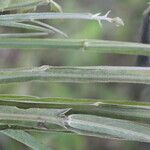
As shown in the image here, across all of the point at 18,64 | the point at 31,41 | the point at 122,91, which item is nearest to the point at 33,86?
the point at 18,64

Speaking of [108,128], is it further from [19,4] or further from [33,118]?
[19,4]

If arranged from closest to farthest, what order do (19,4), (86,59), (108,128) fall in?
(108,128), (19,4), (86,59)

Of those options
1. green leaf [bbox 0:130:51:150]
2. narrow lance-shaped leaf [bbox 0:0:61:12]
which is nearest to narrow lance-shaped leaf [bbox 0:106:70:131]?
green leaf [bbox 0:130:51:150]

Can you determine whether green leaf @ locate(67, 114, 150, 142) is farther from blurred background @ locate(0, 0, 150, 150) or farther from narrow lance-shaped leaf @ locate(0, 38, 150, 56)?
blurred background @ locate(0, 0, 150, 150)

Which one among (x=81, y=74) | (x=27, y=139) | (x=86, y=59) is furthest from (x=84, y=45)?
(x=86, y=59)

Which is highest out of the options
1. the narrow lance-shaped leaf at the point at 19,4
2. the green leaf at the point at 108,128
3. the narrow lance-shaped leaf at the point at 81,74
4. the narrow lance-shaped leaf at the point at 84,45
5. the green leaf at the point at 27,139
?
the narrow lance-shaped leaf at the point at 19,4

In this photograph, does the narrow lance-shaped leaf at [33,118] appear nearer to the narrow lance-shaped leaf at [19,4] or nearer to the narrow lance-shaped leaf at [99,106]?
the narrow lance-shaped leaf at [99,106]

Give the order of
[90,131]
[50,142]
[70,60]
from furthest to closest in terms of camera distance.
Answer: [70,60]
[50,142]
[90,131]

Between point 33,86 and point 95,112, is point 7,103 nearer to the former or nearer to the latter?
point 95,112

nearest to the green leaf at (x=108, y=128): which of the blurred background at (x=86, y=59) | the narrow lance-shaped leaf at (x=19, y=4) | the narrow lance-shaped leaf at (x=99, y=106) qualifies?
the narrow lance-shaped leaf at (x=99, y=106)
